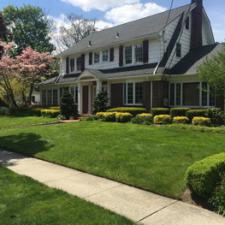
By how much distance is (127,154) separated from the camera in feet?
29.9

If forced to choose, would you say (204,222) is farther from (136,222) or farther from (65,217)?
(65,217)

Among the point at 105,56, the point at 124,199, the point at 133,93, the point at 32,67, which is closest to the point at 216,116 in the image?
the point at 133,93

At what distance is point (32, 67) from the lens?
98.6 ft

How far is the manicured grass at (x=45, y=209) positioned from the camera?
4.86 metres

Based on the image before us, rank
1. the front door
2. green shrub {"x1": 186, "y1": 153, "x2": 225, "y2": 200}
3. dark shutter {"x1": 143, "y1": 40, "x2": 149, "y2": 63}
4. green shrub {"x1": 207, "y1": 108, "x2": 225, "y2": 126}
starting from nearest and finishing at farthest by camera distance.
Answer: green shrub {"x1": 186, "y1": 153, "x2": 225, "y2": 200}
green shrub {"x1": 207, "y1": 108, "x2": 225, "y2": 126}
dark shutter {"x1": 143, "y1": 40, "x2": 149, "y2": 63}
the front door

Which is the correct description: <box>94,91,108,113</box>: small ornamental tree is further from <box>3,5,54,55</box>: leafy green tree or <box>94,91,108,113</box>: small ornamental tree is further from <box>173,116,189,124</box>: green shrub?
<box>3,5,54,55</box>: leafy green tree

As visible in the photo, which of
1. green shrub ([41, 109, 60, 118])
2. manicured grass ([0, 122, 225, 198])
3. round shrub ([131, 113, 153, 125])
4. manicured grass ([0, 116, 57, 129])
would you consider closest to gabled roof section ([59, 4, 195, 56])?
green shrub ([41, 109, 60, 118])

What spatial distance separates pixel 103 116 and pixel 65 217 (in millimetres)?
14304

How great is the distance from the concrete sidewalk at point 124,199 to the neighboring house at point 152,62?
1242cm

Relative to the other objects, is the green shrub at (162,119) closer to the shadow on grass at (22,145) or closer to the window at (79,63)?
the shadow on grass at (22,145)

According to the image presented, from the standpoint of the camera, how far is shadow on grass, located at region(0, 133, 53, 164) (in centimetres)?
→ 1045

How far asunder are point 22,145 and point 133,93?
450 inches

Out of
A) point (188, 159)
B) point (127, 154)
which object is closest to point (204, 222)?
point (188, 159)

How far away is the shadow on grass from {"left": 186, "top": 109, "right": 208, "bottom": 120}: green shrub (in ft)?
26.7
